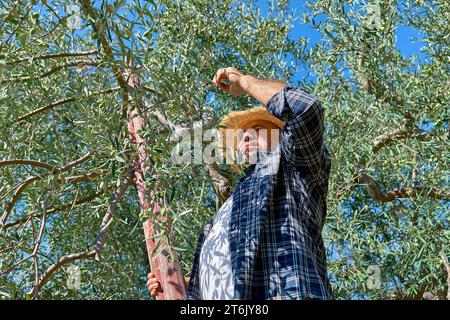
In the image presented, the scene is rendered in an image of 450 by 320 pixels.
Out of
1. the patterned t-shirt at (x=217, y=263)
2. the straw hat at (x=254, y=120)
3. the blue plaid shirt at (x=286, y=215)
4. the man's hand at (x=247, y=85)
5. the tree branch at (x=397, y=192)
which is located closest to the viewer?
the blue plaid shirt at (x=286, y=215)

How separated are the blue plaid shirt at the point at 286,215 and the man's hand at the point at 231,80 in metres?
0.20

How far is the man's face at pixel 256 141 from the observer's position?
3.10 metres

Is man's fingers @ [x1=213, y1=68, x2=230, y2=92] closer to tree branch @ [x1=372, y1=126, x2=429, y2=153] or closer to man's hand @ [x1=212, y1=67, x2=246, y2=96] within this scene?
man's hand @ [x1=212, y1=67, x2=246, y2=96]

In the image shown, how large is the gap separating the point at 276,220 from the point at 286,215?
0.15ft

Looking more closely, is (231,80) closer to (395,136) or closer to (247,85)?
(247,85)

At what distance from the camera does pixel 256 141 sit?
317 centimetres

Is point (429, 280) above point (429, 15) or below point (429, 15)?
below

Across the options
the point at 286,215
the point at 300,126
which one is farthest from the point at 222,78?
the point at 286,215

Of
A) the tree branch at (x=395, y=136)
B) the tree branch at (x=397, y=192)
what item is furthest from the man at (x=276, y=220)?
the tree branch at (x=395, y=136)

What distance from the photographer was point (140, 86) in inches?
121

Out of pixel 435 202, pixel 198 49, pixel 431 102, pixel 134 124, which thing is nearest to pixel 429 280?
pixel 435 202

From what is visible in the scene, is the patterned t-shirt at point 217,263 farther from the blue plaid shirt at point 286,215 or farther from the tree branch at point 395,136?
the tree branch at point 395,136
